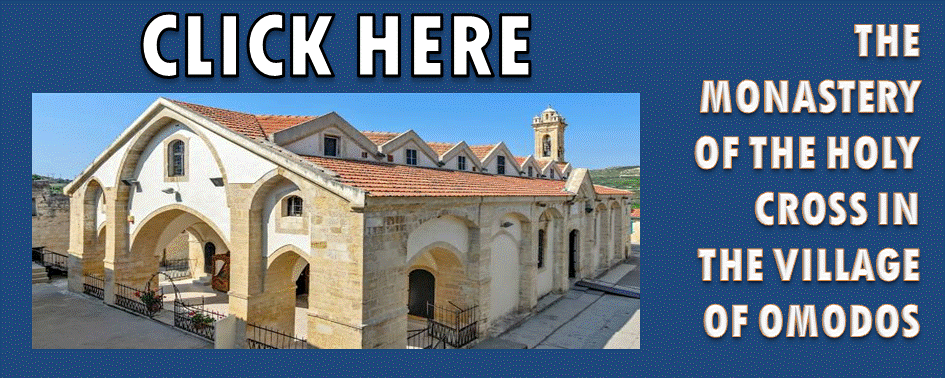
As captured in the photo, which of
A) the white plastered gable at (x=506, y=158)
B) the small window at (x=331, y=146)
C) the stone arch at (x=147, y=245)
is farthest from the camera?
the white plastered gable at (x=506, y=158)

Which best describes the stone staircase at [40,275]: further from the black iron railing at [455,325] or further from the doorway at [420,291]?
the black iron railing at [455,325]

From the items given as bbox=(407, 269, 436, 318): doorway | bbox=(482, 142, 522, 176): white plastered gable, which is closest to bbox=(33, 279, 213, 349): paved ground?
bbox=(407, 269, 436, 318): doorway

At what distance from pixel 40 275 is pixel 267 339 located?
13655 mm

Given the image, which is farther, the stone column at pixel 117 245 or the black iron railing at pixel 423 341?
the stone column at pixel 117 245

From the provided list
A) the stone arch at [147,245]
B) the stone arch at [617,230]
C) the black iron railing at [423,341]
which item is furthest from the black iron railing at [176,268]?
the stone arch at [617,230]

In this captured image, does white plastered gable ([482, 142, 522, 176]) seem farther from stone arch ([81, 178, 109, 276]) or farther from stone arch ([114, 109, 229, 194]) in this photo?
stone arch ([81, 178, 109, 276])

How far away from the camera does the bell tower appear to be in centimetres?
3112

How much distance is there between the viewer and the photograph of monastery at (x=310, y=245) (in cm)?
999

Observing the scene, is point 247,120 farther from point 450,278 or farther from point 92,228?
point 92,228

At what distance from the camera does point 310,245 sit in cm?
1046

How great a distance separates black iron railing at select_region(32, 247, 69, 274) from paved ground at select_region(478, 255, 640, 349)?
1928cm

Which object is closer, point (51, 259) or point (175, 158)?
point (175, 158)

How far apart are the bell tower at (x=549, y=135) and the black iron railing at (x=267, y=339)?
21.7 m

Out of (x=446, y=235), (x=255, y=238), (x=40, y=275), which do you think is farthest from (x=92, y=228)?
(x=446, y=235)
